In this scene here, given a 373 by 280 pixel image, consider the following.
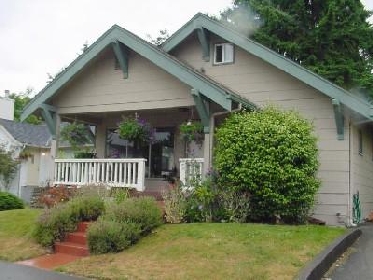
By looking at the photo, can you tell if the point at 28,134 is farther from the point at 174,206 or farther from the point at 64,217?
the point at 174,206


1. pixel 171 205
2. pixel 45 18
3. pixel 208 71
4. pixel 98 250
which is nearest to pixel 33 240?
pixel 98 250

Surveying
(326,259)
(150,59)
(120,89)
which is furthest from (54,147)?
(326,259)

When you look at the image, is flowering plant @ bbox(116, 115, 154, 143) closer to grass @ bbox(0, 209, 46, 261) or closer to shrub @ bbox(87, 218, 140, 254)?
grass @ bbox(0, 209, 46, 261)

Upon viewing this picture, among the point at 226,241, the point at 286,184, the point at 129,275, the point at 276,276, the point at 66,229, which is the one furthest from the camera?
the point at 286,184

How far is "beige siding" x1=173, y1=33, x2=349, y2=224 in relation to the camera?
13359 mm

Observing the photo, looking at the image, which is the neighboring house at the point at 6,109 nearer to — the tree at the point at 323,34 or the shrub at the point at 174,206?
the tree at the point at 323,34

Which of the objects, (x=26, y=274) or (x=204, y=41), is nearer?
(x=26, y=274)

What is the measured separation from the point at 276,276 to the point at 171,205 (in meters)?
4.76

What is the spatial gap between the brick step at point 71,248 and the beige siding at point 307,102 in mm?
7104

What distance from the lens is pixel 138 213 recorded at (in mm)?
10047

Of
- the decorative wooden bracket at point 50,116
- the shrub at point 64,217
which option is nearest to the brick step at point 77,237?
the shrub at point 64,217

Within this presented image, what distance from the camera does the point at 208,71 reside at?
15.9 meters

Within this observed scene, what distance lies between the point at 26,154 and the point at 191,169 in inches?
735

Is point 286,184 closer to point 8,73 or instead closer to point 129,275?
point 129,275
